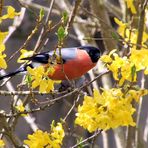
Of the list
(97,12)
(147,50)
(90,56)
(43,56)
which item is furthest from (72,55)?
(97,12)

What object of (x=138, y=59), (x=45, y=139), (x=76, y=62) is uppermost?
(x=138, y=59)

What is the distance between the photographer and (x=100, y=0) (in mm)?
2729

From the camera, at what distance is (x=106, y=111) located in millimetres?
1419

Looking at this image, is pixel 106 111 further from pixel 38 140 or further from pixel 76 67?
pixel 76 67

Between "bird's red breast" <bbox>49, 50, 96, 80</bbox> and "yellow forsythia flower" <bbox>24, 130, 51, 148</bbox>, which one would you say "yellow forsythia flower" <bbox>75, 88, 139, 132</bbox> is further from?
"bird's red breast" <bbox>49, 50, 96, 80</bbox>

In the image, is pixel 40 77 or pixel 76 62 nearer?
pixel 40 77

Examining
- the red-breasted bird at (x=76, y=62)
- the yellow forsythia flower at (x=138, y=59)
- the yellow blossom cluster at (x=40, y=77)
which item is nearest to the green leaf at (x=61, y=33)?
the yellow blossom cluster at (x=40, y=77)

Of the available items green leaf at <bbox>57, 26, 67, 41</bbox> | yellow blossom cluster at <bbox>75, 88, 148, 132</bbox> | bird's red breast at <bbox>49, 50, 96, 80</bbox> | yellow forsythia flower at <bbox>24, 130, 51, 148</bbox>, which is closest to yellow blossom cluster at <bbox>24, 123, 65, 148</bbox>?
yellow forsythia flower at <bbox>24, 130, 51, 148</bbox>

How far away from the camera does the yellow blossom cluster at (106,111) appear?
1.41 meters

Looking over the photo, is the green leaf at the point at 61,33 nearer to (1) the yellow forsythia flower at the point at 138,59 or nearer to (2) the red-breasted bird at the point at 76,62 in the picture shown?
(1) the yellow forsythia flower at the point at 138,59

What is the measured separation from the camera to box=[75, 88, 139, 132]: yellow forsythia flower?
4.63 ft

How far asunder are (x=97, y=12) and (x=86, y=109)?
4.37 feet

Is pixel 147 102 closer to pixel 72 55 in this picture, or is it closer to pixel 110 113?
pixel 72 55

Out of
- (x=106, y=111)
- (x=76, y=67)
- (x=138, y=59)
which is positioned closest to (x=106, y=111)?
(x=106, y=111)
